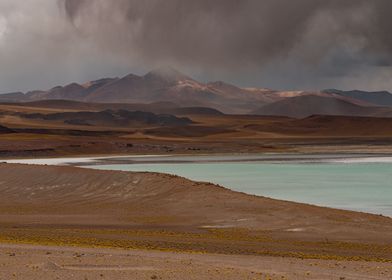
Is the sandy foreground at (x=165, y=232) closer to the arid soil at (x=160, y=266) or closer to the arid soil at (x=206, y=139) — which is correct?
the arid soil at (x=160, y=266)

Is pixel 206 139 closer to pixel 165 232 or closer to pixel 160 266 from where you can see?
pixel 165 232

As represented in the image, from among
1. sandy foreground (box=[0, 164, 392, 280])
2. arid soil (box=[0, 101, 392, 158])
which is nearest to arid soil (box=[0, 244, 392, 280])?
sandy foreground (box=[0, 164, 392, 280])

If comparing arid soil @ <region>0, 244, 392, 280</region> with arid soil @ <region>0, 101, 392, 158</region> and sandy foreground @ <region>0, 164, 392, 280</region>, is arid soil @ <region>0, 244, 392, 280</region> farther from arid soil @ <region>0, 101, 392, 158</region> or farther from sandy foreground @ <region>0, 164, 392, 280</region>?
arid soil @ <region>0, 101, 392, 158</region>

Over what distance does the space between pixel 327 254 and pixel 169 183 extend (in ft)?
61.3

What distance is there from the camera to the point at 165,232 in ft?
75.7

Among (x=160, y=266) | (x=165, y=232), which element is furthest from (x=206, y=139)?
(x=160, y=266)

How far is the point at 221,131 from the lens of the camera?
182m

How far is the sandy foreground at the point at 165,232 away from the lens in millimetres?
14430

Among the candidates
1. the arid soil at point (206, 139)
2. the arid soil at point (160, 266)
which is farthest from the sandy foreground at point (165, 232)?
the arid soil at point (206, 139)

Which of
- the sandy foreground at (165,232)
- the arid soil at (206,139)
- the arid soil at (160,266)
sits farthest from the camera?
the arid soil at (206,139)

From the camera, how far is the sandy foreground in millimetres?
14430

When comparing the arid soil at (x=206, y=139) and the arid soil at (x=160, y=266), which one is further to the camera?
the arid soil at (x=206, y=139)

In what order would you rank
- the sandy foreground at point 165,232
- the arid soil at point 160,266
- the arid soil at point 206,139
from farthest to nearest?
the arid soil at point 206,139, the sandy foreground at point 165,232, the arid soil at point 160,266

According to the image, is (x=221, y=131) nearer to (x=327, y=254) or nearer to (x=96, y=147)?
(x=96, y=147)
